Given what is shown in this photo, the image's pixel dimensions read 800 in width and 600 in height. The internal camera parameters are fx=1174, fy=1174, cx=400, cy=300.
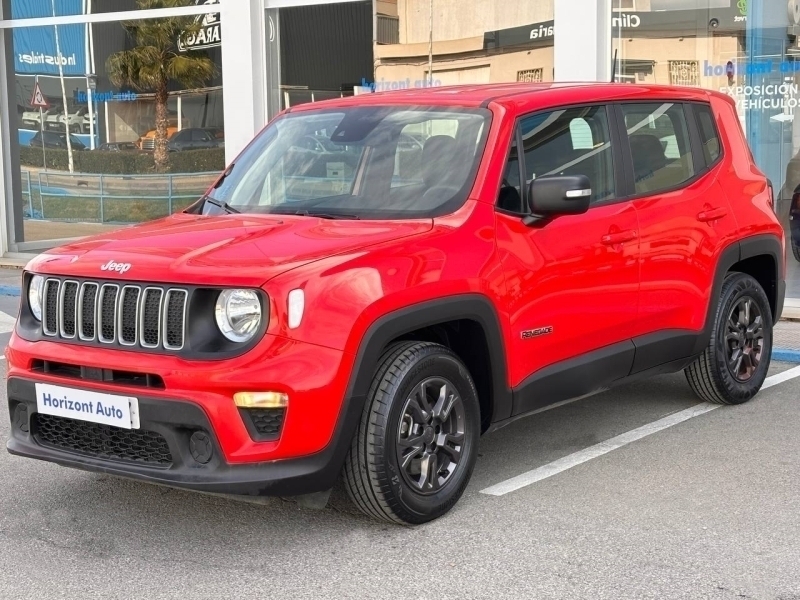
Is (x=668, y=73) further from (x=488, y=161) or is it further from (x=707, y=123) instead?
(x=488, y=161)

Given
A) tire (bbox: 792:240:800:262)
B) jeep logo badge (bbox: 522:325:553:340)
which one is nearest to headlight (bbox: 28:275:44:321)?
jeep logo badge (bbox: 522:325:553:340)

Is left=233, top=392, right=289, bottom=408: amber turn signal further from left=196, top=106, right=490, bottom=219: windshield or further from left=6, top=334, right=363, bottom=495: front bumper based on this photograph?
left=196, top=106, right=490, bottom=219: windshield

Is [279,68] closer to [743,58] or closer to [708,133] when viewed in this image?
[743,58]

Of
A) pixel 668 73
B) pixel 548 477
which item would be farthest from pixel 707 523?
pixel 668 73

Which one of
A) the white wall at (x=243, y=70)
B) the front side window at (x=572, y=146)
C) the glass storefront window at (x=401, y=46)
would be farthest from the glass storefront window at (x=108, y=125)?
the front side window at (x=572, y=146)

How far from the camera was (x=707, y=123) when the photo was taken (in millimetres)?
6348

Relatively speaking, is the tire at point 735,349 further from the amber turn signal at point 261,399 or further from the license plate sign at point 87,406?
the license plate sign at point 87,406

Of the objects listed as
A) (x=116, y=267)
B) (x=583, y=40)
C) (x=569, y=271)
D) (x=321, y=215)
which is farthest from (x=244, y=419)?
(x=583, y=40)

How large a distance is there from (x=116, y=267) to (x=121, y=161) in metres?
10.2

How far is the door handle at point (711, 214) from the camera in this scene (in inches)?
236

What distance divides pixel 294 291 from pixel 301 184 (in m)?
1.24

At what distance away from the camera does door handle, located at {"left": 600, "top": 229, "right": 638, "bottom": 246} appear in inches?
211

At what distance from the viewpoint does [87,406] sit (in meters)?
4.33

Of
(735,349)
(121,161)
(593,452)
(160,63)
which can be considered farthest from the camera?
(121,161)
